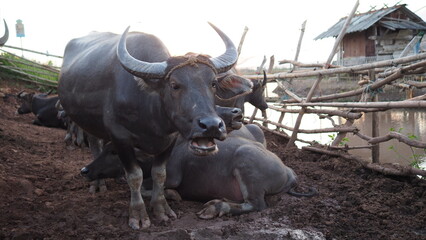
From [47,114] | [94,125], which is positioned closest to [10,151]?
[94,125]

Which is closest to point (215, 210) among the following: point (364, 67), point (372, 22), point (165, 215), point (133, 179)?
point (165, 215)

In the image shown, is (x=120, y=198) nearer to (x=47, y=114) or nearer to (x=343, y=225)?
(x=343, y=225)

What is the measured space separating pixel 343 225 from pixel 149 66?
1.83m

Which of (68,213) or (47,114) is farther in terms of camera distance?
(47,114)

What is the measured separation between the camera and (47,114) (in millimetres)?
8312

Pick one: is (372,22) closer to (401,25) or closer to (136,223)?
(401,25)

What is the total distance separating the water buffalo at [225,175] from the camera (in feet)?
10.7

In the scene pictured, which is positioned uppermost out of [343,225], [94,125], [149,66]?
[149,66]

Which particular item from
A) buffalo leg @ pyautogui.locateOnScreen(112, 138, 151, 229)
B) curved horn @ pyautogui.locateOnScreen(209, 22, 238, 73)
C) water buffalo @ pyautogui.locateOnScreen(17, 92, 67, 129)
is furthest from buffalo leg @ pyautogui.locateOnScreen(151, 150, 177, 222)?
water buffalo @ pyautogui.locateOnScreen(17, 92, 67, 129)

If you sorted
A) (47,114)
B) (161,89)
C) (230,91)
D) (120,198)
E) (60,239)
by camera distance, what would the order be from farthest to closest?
1. (47,114)
2. (120,198)
3. (230,91)
4. (161,89)
5. (60,239)

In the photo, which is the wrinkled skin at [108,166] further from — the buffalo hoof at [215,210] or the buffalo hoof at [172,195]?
the buffalo hoof at [215,210]

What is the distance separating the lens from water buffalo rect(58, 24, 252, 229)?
2.53m

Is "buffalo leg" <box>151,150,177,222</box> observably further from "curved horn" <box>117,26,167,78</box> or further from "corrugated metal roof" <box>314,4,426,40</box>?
"corrugated metal roof" <box>314,4,426,40</box>

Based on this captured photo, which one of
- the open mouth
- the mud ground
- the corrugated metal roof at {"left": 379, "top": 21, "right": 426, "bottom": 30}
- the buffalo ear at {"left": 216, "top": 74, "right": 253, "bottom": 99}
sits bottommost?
the mud ground
